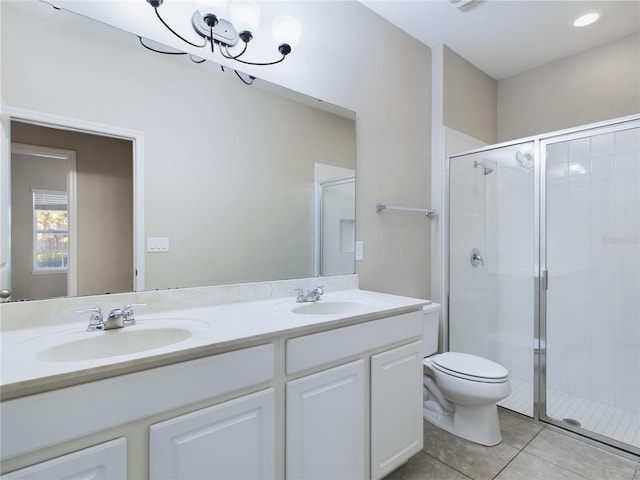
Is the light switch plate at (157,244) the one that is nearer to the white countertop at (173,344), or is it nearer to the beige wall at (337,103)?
the beige wall at (337,103)

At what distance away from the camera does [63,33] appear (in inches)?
46.9

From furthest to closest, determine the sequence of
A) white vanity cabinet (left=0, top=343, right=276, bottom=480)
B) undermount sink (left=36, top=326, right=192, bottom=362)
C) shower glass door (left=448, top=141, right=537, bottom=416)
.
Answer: shower glass door (left=448, top=141, right=537, bottom=416)
undermount sink (left=36, top=326, right=192, bottom=362)
white vanity cabinet (left=0, top=343, right=276, bottom=480)

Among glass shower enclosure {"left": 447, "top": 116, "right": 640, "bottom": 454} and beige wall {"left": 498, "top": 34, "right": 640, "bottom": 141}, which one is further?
beige wall {"left": 498, "top": 34, "right": 640, "bottom": 141}

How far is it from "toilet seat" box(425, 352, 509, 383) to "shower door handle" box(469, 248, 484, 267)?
31.1 inches

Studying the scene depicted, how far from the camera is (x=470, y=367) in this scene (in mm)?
1925

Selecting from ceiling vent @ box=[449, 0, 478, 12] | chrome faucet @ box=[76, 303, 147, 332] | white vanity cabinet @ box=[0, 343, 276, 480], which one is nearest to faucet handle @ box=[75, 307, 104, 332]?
chrome faucet @ box=[76, 303, 147, 332]

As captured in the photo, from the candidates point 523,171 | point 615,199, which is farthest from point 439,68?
point 615,199

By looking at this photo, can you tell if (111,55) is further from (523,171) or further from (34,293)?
(523,171)

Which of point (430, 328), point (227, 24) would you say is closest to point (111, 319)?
point (227, 24)

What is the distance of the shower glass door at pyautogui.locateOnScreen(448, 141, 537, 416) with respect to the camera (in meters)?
2.49

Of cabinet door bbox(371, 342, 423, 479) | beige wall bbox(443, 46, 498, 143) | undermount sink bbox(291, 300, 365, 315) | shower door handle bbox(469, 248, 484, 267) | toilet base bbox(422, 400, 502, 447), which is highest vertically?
beige wall bbox(443, 46, 498, 143)

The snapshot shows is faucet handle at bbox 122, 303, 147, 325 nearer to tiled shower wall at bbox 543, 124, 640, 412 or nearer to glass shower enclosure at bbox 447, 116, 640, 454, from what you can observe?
glass shower enclosure at bbox 447, 116, 640, 454

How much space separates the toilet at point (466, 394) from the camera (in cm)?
180

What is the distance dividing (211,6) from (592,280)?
2.86 m
